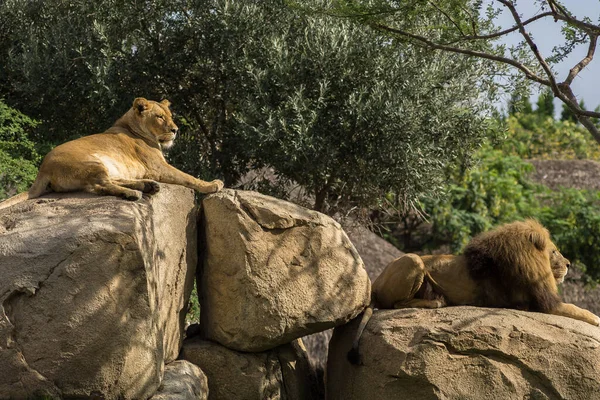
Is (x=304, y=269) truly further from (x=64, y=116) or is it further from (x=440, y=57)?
(x=64, y=116)

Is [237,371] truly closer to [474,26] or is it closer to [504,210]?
[474,26]

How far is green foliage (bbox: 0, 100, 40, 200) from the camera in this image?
10.6m

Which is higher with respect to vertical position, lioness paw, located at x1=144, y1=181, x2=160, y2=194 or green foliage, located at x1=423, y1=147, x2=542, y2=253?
green foliage, located at x1=423, y1=147, x2=542, y2=253

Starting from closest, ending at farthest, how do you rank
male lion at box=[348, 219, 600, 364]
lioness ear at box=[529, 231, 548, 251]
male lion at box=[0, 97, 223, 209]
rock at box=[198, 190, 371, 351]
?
male lion at box=[0, 97, 223, 209], rock at box=[198, 190, 371, 351], male lion at box=[348, 219, 600, 364], lioness ear at box=[529, 231, 548, 251]

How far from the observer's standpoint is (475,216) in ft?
56.6

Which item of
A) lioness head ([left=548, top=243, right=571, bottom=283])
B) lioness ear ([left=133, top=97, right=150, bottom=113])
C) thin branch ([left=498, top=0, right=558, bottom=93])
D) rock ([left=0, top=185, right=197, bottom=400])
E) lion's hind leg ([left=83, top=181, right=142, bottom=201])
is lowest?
rock ([left=0, top=185, right=197, bottom=400])

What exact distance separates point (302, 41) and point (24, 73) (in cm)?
367

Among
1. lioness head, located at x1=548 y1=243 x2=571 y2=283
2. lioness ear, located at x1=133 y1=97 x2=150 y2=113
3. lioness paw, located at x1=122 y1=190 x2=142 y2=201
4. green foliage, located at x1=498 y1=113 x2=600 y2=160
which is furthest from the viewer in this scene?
green foliage, located at x1=498 y1=113 x2=600 y2=160

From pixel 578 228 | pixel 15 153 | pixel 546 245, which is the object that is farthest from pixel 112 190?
pixel 578 228

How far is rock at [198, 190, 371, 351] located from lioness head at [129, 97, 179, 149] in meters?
1.04

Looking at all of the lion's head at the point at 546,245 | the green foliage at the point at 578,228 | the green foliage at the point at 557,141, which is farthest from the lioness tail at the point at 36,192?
the green foliage at the point at 557,141

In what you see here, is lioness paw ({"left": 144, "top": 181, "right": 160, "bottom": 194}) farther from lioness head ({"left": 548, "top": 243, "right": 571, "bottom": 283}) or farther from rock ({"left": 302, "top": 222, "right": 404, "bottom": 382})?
rock ({"left": 302, "top": 222, "right": 404, "bottom": 382})

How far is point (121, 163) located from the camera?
7.85 meters

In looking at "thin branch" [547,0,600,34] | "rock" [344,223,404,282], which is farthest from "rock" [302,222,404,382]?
"thin branch" [547,0,600,34]
